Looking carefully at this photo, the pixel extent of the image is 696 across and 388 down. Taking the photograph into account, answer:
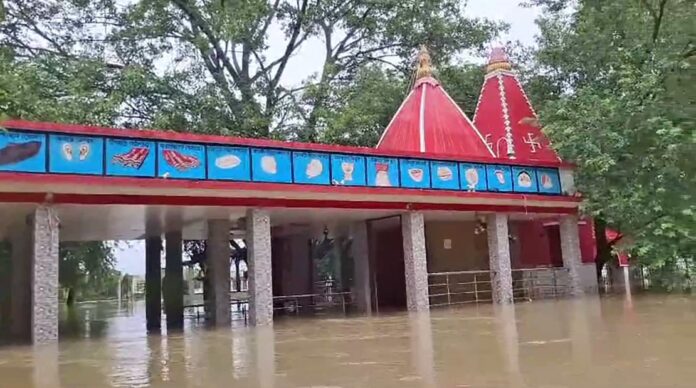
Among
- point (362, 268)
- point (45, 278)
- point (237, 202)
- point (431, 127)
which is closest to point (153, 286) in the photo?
point (362, 268)

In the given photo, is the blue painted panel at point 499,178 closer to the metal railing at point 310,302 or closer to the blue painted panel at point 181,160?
the metal railing at point 310,302

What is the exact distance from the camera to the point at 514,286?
56.0ft

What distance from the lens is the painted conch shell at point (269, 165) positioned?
12.0 metres

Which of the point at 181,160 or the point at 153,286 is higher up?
the point at 181,160

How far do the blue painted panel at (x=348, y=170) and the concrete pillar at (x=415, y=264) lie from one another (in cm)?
159

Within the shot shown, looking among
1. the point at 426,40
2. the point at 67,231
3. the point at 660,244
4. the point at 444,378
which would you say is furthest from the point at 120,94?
the point at 444,378

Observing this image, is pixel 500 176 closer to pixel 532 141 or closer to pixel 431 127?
pixel 431 127

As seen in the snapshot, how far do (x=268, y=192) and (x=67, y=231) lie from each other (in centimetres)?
633

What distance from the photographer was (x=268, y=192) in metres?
12.0

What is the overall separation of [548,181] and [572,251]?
189 cm

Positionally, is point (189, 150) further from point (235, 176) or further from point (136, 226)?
point (136, 226)

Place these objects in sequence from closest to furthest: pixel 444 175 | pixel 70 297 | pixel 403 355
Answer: pixel 403 355
pixel 444 175
pixel 70 297

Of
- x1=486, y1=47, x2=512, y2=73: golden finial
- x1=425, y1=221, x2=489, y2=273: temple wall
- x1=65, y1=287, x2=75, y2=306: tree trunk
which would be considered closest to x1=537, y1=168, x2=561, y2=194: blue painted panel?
x1=425, y1=221, x2=489, y2=273: temple wall

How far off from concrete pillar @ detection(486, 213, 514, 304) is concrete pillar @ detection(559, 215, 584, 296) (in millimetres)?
2104
